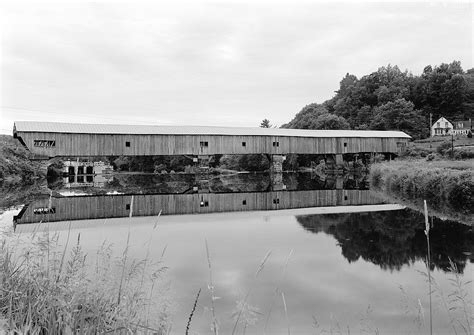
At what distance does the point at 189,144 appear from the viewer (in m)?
37.0

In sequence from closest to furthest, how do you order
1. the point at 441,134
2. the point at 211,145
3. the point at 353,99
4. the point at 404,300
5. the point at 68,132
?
the point at 404,300 < the point at 68,132 < the point at 211,145 < the point at 441,134 < the point at 353,99

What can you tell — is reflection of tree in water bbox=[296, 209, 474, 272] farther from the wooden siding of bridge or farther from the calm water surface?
the wooden siding of bridge

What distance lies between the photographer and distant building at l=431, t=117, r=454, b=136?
64688mm

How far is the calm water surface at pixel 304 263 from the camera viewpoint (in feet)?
18.7

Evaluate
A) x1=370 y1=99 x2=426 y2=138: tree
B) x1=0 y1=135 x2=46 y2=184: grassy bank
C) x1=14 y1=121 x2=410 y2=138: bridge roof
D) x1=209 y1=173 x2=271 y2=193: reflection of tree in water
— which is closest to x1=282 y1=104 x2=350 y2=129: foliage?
x1=370 y1=99 x2=426 y2=138: tree

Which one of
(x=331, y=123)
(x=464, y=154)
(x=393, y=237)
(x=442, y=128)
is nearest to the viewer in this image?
(x=393, y=237)

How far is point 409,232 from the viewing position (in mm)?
11914

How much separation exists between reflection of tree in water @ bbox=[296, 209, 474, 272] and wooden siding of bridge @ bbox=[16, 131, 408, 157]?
23.1 meters

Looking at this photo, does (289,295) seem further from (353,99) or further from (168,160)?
(353,99)

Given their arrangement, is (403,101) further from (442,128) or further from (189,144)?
(189,144)

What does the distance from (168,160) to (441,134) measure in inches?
1717

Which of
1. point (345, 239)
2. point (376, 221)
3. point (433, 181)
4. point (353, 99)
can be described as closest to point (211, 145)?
point (433, 181)

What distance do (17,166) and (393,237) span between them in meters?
33.1

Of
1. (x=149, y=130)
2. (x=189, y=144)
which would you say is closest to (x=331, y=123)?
(x=189, y=144)
